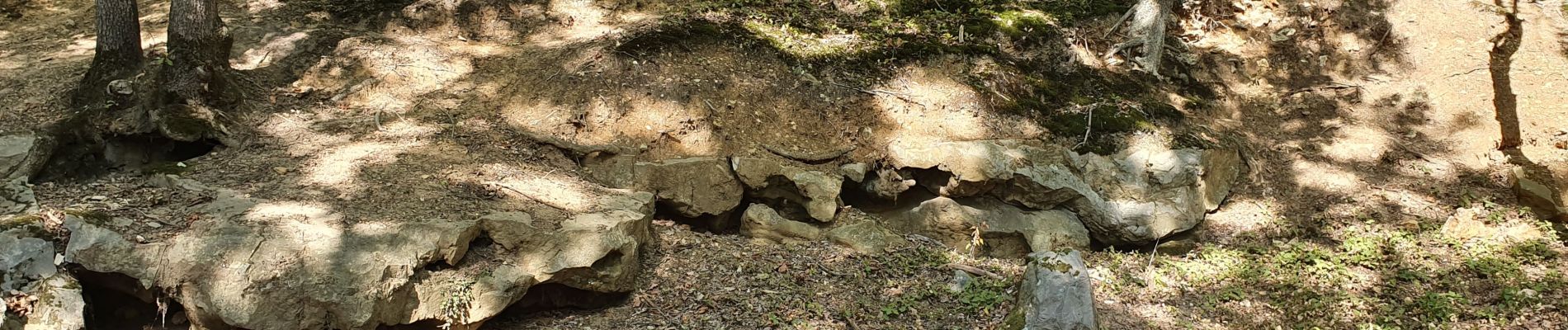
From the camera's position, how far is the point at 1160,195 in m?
8.41

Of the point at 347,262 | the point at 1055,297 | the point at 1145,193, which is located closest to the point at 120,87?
the point at 347,262

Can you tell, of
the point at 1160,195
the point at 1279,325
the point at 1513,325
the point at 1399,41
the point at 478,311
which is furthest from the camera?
the point at 1399,41

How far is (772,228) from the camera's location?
7730 mm

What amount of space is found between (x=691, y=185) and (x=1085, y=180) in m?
3.91

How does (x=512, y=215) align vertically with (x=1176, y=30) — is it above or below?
above

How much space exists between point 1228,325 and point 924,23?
4.86 m

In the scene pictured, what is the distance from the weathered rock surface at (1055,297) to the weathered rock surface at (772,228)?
2.08 m

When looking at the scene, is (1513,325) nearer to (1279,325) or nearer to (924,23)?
(1279,325)

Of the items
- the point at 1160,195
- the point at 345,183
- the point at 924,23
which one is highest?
the point at 345,183

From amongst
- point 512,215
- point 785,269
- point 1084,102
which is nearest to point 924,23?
point 1084,102

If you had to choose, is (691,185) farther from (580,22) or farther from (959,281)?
(580,22)

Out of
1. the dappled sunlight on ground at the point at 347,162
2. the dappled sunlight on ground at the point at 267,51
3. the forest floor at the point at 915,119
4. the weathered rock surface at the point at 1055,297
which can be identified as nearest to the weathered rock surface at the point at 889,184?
the forest floor at the point at 915,119

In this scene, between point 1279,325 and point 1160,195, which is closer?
point 1279,325

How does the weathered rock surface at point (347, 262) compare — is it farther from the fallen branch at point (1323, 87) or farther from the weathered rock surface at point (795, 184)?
the fallen branch at point (1323, 87)
